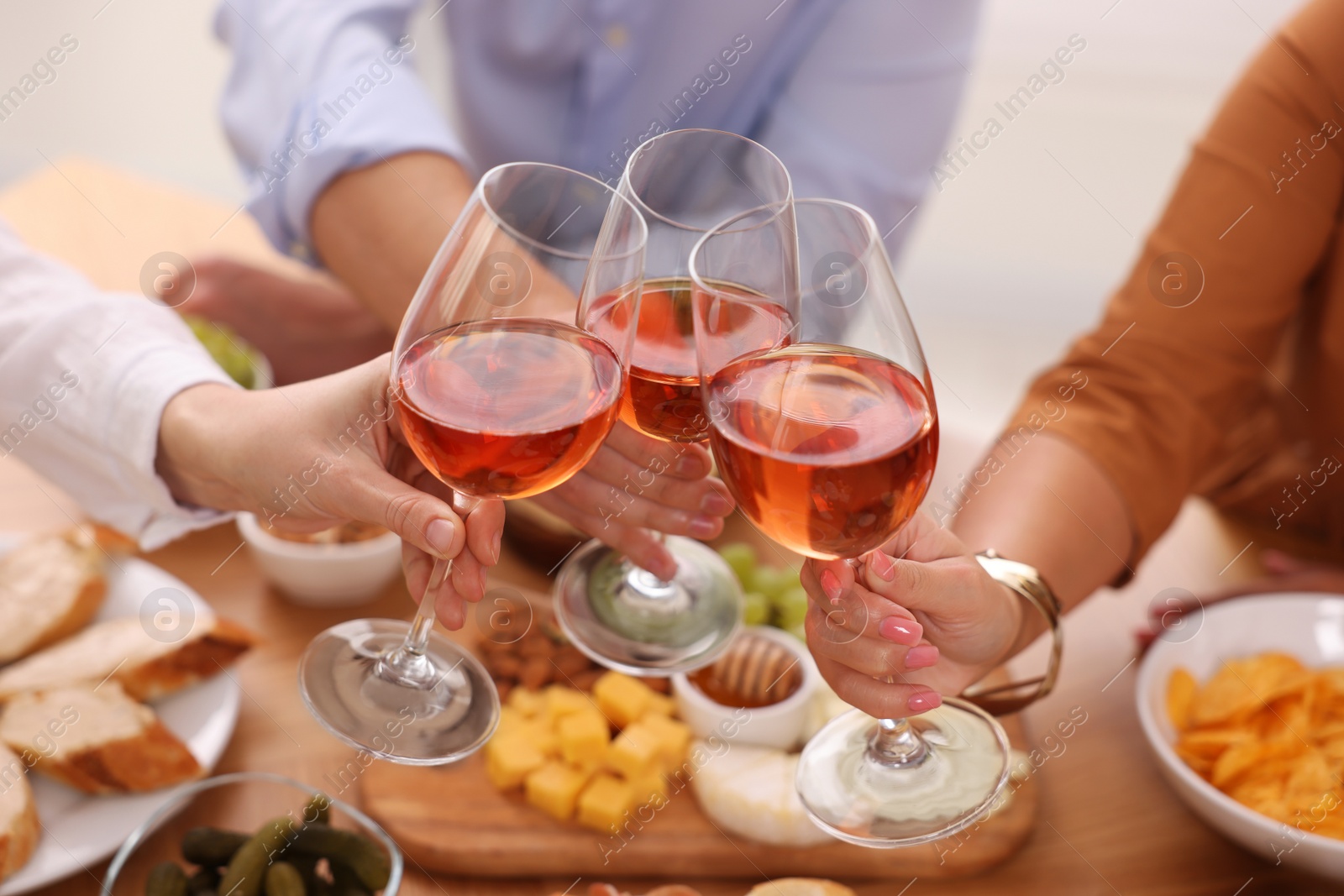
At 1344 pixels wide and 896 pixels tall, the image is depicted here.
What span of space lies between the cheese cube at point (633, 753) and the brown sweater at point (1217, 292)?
24.8 inches

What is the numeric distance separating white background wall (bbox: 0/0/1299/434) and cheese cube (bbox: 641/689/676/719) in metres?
3.20

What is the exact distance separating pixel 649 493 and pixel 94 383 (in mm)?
570

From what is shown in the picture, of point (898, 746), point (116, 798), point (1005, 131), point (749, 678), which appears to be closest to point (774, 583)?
point (749, 678)

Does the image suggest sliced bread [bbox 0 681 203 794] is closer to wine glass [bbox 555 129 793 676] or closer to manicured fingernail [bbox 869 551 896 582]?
wine glass [bbox 555 129 793 676]

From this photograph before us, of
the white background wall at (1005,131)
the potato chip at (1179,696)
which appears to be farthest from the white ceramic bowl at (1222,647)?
the white background wall at (1005,131)

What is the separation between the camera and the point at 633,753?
4.02ft

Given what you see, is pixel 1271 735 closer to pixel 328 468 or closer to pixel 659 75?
pixel 328 468

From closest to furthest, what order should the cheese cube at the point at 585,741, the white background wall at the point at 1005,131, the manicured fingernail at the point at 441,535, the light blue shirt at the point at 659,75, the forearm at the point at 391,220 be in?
the manicured fingernail at the point at 441,535 → the cheese cube at the point at 585,741 → the forearm at the point at 391,220 → the light blue shirt at the point at 659,75 → the white background wall at the point at 1005,131

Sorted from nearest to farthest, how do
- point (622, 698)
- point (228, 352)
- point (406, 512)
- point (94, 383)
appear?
point (406, 512) < point (94, 383) < point (622, 698) < point (228, 352)

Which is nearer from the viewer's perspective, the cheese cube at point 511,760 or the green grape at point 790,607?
the cheese cube at point 511,760

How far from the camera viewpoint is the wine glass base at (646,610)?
1.20 meters

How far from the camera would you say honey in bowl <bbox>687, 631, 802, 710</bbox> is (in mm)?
1297

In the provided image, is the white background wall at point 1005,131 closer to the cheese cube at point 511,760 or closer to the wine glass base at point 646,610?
the wine glass base at point 646,610

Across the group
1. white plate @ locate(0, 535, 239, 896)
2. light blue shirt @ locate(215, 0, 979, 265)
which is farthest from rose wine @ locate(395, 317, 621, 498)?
light blue shirt @ locate(215, 0, 979, 265)
